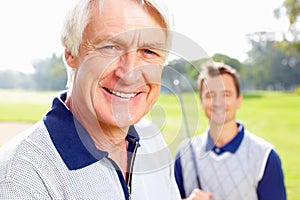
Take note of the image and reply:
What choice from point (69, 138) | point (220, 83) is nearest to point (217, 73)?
point (220, 83)

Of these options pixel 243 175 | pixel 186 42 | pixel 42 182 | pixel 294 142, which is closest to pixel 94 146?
pixel 42 182

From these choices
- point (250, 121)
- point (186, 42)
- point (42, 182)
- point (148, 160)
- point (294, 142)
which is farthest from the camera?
point (250, 121)

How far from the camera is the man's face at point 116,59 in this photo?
2.84 feet

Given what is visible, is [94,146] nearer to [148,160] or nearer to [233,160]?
[148,160]

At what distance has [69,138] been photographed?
2.86ft

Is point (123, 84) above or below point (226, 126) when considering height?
above

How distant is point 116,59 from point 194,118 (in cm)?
27

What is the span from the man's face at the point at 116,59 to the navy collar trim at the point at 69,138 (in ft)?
0.12

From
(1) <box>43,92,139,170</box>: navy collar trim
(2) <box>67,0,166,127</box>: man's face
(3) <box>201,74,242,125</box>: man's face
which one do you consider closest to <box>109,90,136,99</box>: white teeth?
(2) <box>67,0,166,127</box>: man's face

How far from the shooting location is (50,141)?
834 millimetres

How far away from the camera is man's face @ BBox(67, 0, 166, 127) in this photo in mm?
865

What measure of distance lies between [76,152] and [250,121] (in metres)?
16.8

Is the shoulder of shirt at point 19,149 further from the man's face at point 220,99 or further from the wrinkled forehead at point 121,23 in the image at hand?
the man's face at point 220,99

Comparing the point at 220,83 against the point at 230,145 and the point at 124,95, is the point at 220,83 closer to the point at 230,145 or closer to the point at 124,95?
the point at 230,145
